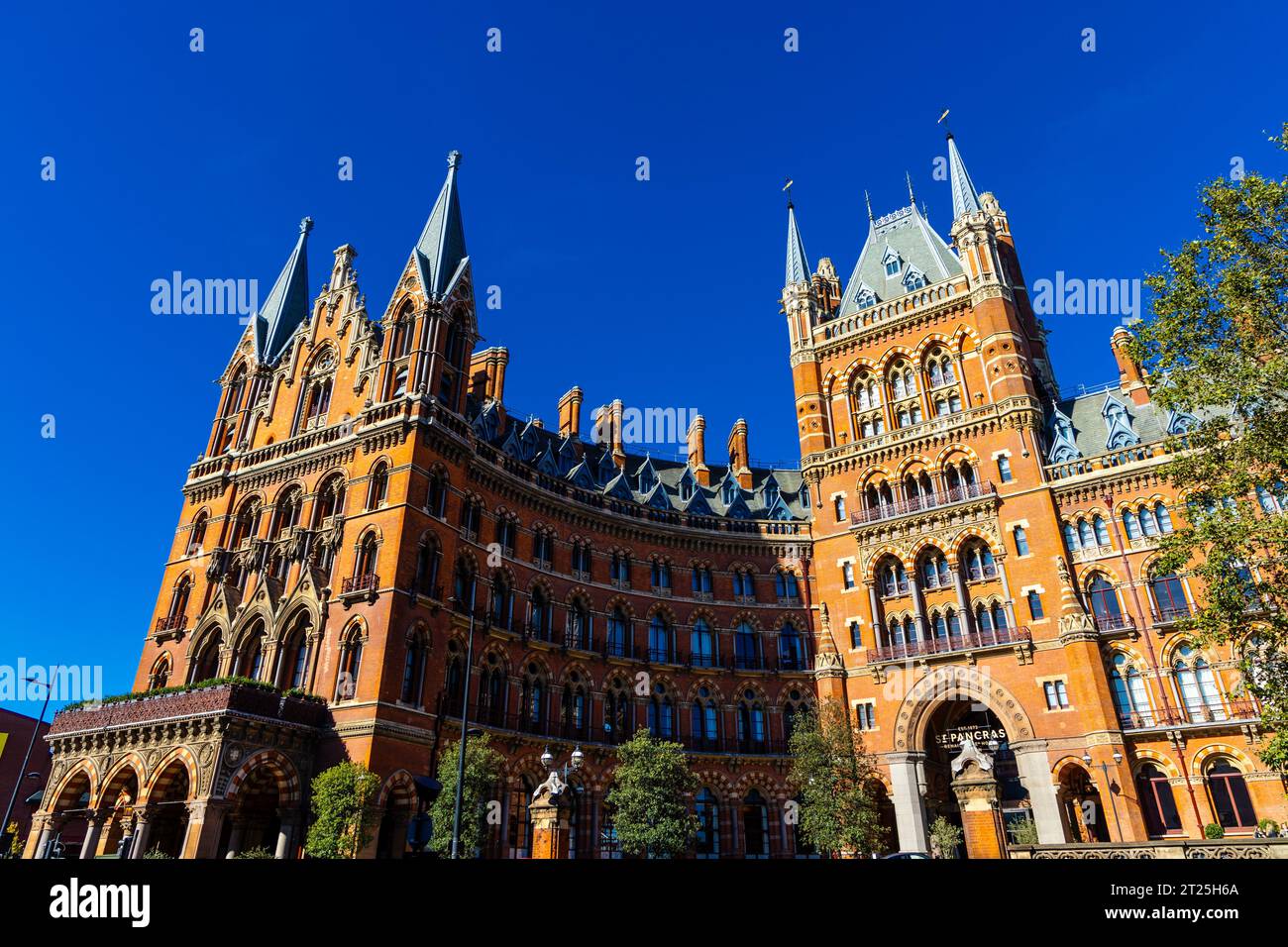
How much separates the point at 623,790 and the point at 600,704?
882 centimetres

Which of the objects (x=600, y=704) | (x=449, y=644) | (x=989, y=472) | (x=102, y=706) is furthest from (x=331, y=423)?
(x=989, y=472)

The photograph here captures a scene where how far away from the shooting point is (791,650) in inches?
1889

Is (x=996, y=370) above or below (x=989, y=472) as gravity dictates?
above

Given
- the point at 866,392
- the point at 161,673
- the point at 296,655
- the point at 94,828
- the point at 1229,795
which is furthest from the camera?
the point at 866,392

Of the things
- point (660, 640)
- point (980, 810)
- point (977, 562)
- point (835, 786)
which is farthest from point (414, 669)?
point (977, 562)

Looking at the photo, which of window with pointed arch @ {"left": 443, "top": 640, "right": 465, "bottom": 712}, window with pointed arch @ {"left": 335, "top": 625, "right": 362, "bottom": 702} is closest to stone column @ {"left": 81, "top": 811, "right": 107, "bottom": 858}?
window with pointed arch @ {"left": 335, "top": 625, "right": 362, "bottom": 702}

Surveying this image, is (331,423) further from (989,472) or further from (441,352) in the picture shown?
(989,472)

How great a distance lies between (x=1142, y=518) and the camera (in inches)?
1609

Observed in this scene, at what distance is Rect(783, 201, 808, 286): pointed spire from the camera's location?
5728 centimetres

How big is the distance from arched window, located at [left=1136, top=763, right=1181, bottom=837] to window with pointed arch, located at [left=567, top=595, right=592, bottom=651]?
27.7 m

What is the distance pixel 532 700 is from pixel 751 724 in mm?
13456

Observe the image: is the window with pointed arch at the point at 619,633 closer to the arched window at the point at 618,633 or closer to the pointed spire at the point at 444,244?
the arched window at the point at 618,633

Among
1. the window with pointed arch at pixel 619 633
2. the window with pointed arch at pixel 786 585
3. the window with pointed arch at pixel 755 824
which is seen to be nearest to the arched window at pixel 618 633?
the window with pointed arch at pixel 619 633

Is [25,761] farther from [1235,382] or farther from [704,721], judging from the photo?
[1235,382]
